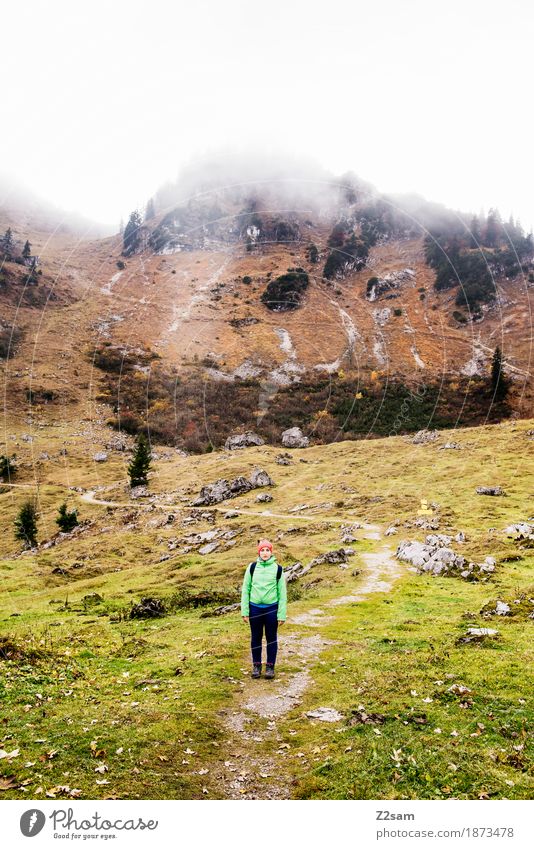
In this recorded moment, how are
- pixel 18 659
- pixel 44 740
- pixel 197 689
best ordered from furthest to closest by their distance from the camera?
pixel 18 659
pixel 197 689
pixel 44 740

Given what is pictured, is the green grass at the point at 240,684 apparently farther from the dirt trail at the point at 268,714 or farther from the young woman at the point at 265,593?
the young woman at the point at 265,593

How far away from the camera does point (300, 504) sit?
1895 inches

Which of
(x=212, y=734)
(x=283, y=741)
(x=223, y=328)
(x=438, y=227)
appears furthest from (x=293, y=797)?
(x=438, y=227)

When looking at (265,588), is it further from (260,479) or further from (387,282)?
(387,282)

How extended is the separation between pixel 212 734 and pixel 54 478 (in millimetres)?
66810

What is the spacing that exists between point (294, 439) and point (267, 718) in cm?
7564

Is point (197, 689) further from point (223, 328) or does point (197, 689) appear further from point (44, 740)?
point (223, 328)

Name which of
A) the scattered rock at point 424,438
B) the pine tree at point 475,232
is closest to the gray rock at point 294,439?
the scattered rock at point 424,438

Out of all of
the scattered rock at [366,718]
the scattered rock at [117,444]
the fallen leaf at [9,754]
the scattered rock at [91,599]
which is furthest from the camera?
the scattered rock at [117,444]

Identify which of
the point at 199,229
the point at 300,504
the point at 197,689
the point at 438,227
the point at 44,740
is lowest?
the point at 300,504

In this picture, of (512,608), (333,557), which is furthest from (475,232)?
(512,608)

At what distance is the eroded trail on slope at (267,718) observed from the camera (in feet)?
25.3

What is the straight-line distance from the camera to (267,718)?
1018 centimetres

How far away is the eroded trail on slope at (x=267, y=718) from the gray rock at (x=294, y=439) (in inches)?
2554
